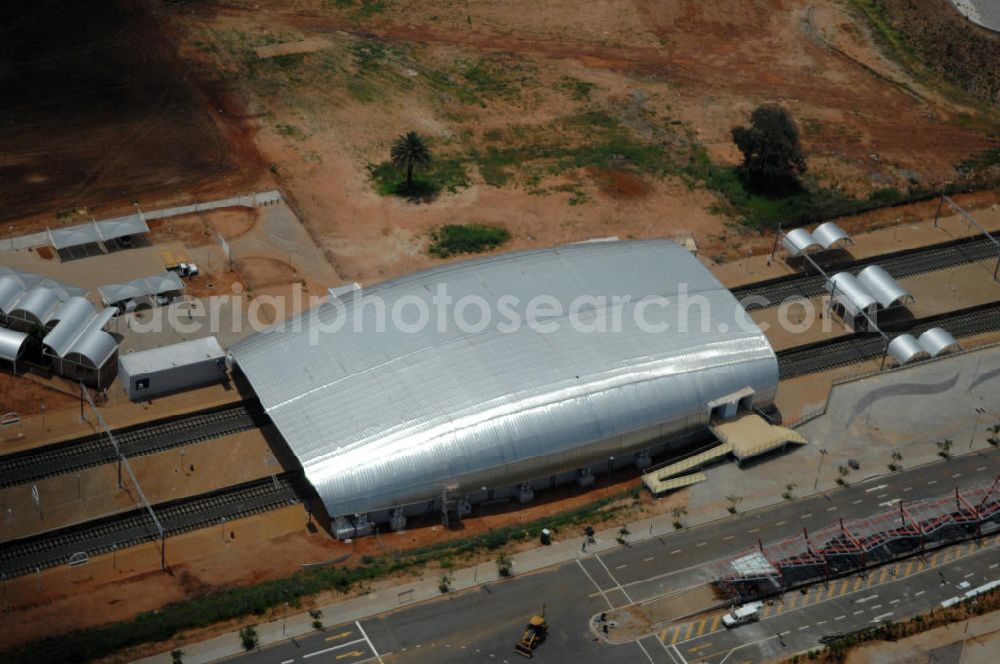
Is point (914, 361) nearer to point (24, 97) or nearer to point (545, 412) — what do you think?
point (545, 412)

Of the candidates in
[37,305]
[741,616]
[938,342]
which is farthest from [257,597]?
[938,342]

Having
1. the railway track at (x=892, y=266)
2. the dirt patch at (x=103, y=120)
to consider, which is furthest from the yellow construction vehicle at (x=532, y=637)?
the dirt patch at (x=103, y=120)

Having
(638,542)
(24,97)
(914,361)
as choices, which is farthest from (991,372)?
(24,97)

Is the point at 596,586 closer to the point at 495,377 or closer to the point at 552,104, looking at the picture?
the point at 495,377

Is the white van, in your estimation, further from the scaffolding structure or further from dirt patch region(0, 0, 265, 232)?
dirt patch region(0, 0, 265, 232)

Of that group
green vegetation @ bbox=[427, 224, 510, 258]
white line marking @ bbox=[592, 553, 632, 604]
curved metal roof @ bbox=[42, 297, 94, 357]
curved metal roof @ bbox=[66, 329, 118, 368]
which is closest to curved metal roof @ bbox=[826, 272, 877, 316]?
green vegetation @ bbox=[427, 224, 510, 258]

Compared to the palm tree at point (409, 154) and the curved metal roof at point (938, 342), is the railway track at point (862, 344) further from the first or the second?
the palm tree at point (409, 154)
